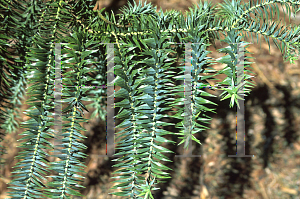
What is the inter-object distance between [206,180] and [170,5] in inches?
52.7

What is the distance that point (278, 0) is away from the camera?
0.47 metres

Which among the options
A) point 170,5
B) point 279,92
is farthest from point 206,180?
point 170,5

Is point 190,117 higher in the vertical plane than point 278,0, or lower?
lower

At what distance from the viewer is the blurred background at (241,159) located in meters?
1.33

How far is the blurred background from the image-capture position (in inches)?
52.4

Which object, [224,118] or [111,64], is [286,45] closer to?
[111,64]

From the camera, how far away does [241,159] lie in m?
1.37

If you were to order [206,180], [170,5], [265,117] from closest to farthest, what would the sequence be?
[206,180] < [265,117] < [170,5]

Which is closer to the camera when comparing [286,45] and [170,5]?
[286,45]

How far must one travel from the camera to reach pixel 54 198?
44cm

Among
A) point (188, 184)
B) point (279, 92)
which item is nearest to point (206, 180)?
point (188, 184)

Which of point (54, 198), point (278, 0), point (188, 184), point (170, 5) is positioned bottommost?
point (188, 184)

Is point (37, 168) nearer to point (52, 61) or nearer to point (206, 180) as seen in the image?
point (52, 61)

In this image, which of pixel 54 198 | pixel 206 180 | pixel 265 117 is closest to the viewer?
pixel 54 198
